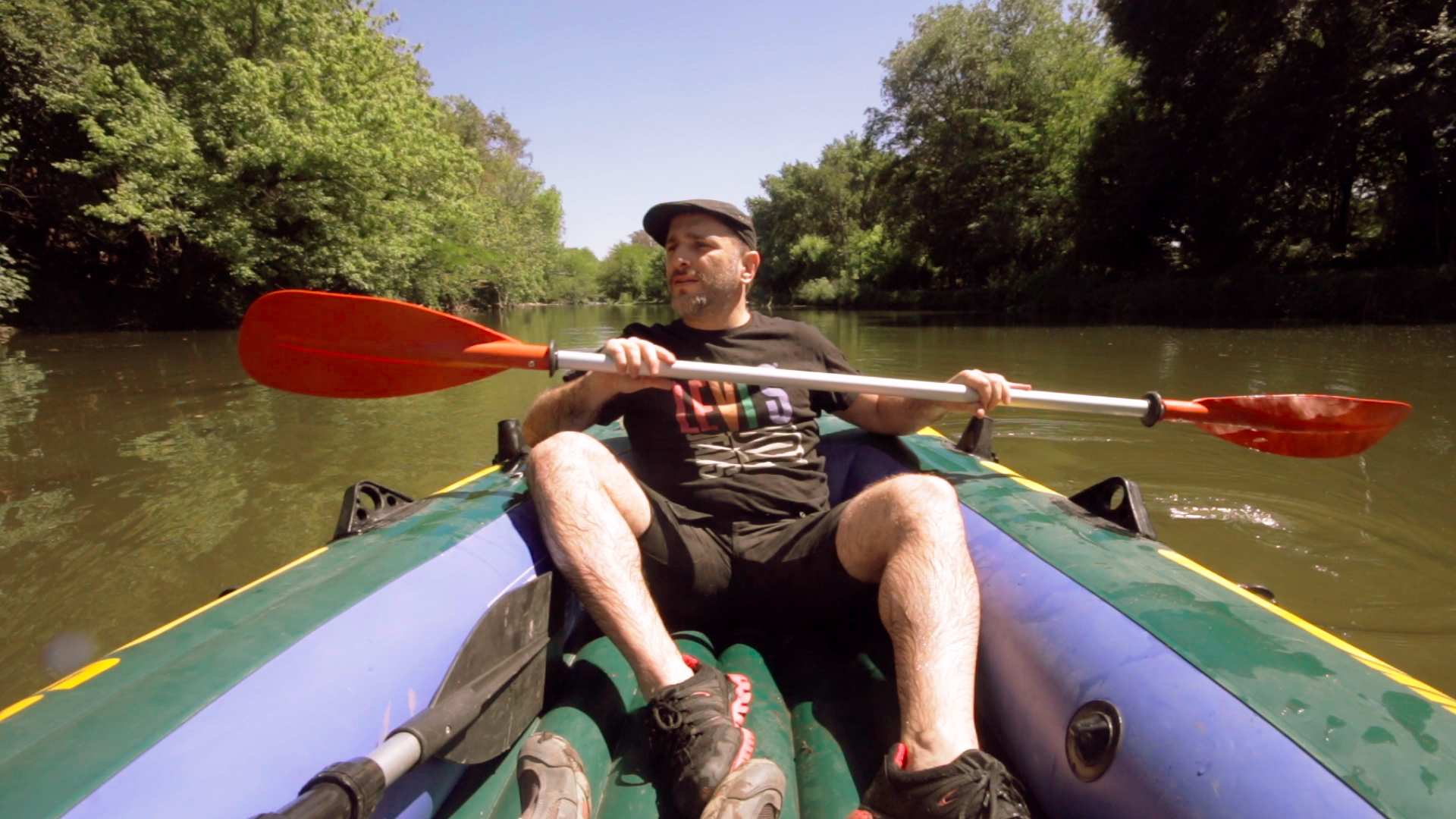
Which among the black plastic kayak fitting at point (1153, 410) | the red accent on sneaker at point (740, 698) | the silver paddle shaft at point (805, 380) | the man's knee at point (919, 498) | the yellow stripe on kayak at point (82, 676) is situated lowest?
the red accent on sneaker at point (740, 698)

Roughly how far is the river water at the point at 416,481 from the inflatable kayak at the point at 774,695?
4.83 feet

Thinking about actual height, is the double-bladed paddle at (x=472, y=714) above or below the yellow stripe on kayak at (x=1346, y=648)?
below

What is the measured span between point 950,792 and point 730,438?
1077mm

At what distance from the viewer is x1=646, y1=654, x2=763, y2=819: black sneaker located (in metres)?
1.24

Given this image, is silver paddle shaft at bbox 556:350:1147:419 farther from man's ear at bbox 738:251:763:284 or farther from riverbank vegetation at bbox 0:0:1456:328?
riverbank vegetation at bbox 0:0:1456:328

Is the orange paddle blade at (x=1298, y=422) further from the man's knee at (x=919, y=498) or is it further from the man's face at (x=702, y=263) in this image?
the man's face at (x=702, y=263)

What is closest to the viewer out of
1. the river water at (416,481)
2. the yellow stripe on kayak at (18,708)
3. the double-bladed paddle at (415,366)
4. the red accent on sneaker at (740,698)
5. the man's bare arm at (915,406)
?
the yellow stripe on kayak at (18,708)

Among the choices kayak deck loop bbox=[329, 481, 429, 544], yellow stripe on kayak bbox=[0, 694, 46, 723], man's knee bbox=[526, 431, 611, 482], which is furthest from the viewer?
kayak deck loop bbox=[329, 481, 429, 544]

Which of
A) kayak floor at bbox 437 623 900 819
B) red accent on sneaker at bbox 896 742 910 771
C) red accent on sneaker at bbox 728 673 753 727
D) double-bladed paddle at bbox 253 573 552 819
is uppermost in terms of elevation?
double-bladed paddle at bbox 253 573 552 819

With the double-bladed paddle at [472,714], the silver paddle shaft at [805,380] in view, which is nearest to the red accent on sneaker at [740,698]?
the double-bladed paddle at [472,714]

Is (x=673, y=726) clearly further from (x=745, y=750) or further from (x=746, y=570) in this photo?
(x=746, y=570)

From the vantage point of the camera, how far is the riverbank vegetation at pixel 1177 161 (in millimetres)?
12445

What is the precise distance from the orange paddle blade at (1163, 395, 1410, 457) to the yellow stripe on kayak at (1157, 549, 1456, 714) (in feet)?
3.77

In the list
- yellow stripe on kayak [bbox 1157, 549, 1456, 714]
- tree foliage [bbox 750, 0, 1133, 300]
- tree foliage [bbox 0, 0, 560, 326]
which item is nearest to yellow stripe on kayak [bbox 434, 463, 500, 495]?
yellow stripe on kayak [bbox 1157, 549, 1456, 714]
